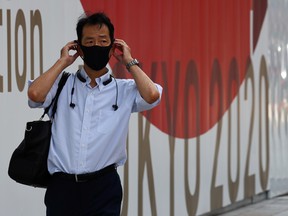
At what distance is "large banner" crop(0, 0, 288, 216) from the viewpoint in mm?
6543

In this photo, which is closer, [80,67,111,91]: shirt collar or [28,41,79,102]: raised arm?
[28,41,79,102]: raised arm

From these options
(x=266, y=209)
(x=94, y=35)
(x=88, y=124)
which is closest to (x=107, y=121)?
(x=88, y=124)

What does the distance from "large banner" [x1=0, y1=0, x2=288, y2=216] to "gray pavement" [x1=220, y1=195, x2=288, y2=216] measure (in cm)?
13

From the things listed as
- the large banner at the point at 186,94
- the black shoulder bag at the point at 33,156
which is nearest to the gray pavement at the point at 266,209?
the large banner at the point at 186,94

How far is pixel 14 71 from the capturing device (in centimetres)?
645

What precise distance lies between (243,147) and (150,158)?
2.36 metres

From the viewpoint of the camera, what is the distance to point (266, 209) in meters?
10.6

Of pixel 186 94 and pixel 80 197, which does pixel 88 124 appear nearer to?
pixel 80 197

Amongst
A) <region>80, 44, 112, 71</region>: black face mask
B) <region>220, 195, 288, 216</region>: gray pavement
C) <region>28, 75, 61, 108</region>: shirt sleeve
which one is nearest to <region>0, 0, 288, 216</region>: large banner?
<region>220, 195, 288, 216</region>: gray pavement

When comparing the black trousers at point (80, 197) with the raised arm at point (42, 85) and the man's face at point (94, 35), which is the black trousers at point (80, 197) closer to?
the raised arm at point (42, 85)

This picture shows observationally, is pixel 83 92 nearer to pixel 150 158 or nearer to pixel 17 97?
pixel 17 97

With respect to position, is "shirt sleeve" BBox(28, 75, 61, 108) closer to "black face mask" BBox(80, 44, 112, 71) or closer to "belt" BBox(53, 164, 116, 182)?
"black face mask" BBox(80, 44, 112, 71)

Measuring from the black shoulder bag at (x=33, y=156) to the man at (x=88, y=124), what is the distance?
0.14 ft

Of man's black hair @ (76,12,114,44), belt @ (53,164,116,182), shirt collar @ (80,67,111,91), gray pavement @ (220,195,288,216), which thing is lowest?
gray pavement @ (220,195,288,216)
